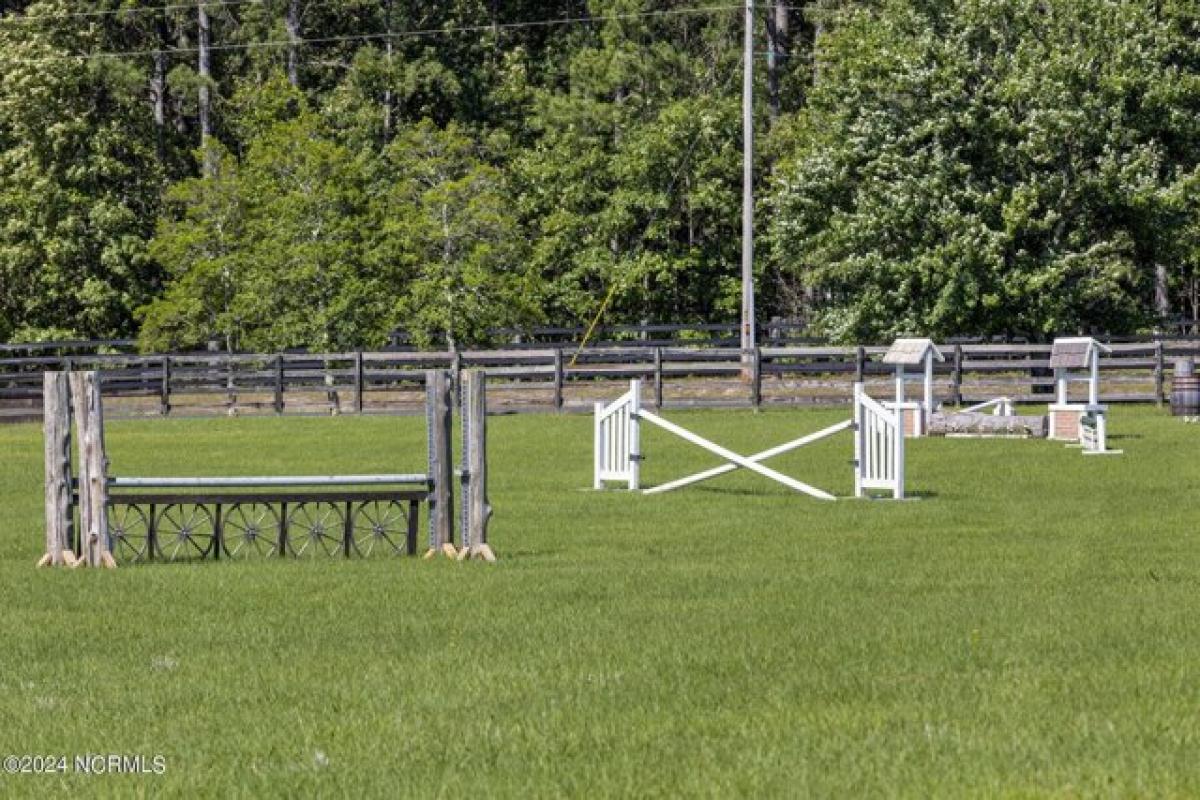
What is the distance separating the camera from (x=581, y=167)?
208 feet

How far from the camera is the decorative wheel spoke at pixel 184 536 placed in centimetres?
1838

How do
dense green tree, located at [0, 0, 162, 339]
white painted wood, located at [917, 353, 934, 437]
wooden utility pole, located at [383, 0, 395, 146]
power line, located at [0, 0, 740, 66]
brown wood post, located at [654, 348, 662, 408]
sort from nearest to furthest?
white painted wood, located at [917, 353, 934, 437] → brown wood post, located at [654, 348, 662, 408] → dense green tree, located at [0, 0, 162, 339] → power line, located at [0, 0, 740, 66] → wooden utility pole, located at [383, 0, 395, 146]

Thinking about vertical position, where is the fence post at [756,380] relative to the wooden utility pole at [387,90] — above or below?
below

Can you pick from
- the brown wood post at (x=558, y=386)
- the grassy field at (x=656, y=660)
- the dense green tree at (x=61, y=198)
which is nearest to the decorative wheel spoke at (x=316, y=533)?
the grassy field at (x=656, y=660)

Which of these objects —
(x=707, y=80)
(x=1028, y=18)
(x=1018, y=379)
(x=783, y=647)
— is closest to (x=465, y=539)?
(x=783, y=647)

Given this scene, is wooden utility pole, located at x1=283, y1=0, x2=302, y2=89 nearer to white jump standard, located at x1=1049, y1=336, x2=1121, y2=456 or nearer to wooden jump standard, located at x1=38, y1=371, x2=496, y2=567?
white jump standard, located at x1=1049, y1=336, x2=1121, y2=456

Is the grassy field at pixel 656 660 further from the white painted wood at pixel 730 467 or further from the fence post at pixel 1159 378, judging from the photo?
the fence post at pixel 1159 378

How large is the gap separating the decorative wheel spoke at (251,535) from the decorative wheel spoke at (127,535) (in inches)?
28.1

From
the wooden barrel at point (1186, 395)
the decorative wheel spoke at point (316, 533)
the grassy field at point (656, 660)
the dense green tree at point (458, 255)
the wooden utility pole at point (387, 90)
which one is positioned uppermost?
the wooden utility pole at point (387, 90)

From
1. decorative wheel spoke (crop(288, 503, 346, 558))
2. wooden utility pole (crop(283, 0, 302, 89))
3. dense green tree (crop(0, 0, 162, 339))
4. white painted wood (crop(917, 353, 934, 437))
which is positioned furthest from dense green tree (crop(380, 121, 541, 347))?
decorative wheel spoke (crop(288, 503, 346, 558))

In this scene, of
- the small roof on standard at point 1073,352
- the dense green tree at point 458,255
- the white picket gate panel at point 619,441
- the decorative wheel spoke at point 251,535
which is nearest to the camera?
the decorative wheel spoke at point 251,535

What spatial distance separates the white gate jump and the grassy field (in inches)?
39.3

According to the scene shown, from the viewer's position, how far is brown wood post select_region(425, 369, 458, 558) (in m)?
17.5

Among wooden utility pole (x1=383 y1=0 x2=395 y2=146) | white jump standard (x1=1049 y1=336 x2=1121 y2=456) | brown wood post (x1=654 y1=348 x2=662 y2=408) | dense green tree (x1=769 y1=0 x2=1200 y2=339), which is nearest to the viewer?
white jump standard (x1=1049 y1=336 x2=1121 y2=456)
